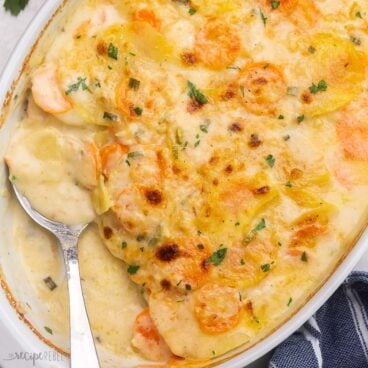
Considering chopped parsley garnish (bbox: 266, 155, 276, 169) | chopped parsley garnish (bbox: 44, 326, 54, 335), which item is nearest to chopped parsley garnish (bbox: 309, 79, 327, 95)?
chopped parsley garnish (bbox: 266, 155, 276, 169)

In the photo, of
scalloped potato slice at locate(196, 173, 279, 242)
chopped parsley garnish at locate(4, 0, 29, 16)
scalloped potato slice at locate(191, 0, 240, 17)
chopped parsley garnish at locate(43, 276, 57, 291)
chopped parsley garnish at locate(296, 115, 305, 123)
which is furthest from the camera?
chopped parsley garnish at locate(4, 0, 29, 16)

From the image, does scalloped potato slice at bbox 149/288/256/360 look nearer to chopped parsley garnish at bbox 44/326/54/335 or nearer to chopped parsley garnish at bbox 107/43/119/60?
chopped parsley garnish at bbox 44/326/54/335

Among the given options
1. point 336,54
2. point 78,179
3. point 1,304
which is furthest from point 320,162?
point 1,304

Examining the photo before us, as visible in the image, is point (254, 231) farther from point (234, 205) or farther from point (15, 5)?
point (15, 5)

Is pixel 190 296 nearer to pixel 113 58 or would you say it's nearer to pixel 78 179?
pixel 78 179

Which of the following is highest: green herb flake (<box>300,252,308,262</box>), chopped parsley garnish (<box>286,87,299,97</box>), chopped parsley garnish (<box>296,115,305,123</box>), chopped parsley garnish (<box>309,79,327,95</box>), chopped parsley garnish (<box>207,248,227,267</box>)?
chopped parsley garnish (<box>286,87,299,97</box>)

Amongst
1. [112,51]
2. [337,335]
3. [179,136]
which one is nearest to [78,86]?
[112,51]

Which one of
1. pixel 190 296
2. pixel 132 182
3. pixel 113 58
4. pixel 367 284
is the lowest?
pixel 367 284
